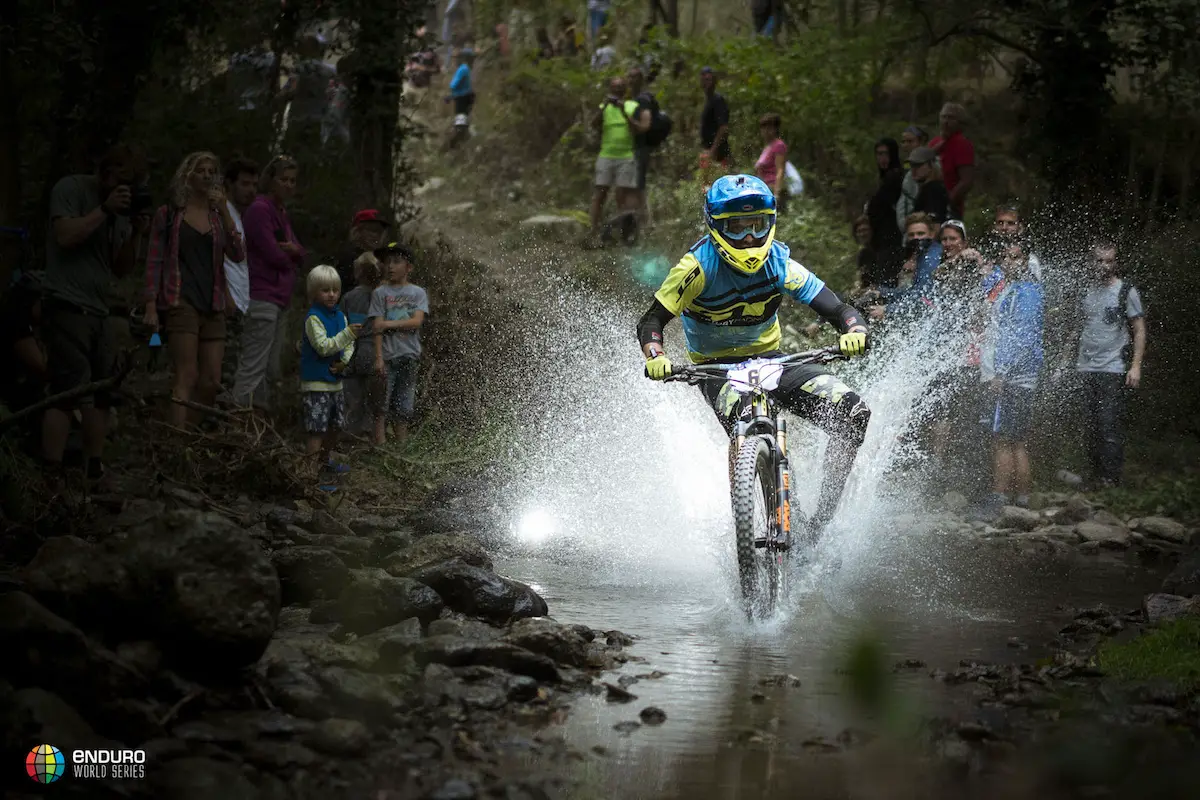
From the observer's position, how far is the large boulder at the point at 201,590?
5930 millimetres

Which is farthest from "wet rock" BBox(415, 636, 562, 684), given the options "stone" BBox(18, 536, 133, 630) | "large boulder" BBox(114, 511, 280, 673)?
"stone" BBox(18, 536, 133, 630)

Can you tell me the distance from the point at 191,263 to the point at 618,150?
10404 mm

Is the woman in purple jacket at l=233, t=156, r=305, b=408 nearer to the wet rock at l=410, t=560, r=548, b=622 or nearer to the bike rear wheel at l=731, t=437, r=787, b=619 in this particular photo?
the wet rock at l=410, t=560, r=548, b=622

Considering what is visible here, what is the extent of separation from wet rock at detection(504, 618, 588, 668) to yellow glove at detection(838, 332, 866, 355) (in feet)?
8.16

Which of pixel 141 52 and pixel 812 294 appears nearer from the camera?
pixel 812 294

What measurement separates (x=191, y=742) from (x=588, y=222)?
1746cm

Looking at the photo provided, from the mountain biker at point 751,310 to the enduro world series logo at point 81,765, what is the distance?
4421 mm

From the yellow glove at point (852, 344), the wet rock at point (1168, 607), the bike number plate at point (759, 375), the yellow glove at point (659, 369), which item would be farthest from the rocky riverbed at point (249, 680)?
the wet rock at point (1168, 607)

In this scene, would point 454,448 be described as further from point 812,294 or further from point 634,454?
point 812,294

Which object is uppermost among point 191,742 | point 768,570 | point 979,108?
point 979,108

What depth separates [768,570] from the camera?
8461mm

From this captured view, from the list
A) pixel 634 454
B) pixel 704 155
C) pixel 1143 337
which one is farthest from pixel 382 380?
pixel 704 155

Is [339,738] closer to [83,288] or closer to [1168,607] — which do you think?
[1168,607]

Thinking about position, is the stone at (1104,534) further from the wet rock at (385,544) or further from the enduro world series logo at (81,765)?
the enduro world series logo at (81,765)
